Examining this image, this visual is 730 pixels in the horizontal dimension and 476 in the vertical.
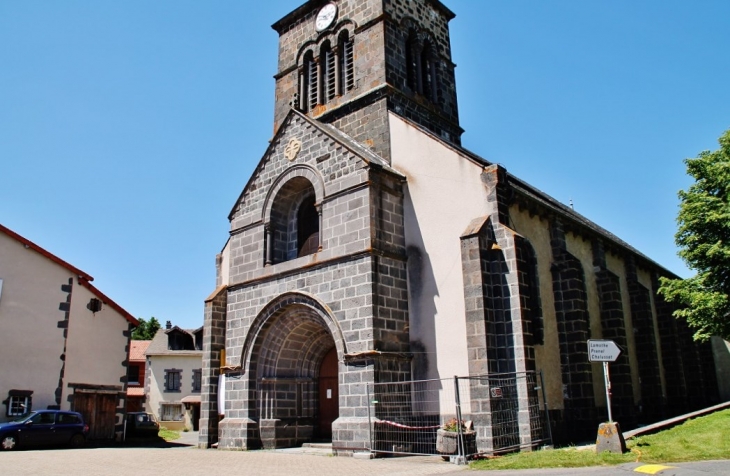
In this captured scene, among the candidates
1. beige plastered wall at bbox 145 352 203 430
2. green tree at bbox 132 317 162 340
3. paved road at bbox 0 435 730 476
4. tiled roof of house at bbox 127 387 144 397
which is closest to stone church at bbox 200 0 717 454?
paved road at bbox 0 435 730 476

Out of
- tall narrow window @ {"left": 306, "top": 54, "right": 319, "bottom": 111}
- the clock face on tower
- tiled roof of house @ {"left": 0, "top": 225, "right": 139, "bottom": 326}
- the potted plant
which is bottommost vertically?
the potted plant

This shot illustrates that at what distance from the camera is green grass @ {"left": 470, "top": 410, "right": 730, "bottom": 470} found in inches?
432

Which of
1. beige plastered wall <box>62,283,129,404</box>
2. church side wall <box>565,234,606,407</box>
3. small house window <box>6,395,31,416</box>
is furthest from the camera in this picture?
beige plastered wall <box>62,283,129,404</box>

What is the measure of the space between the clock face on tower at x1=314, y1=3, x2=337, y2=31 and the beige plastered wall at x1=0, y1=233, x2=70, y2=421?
13410 millimetres

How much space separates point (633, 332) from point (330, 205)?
12694 mm

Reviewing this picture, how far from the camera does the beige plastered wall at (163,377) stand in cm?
4231

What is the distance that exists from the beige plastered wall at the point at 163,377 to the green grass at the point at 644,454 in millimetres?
33896

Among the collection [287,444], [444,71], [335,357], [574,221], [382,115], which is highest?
[444,71]

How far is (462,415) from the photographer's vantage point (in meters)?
14.6

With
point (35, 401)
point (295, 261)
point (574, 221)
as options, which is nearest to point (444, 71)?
point (574, 221)

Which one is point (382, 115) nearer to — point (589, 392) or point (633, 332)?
point (589, 392)

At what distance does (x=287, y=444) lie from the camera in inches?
687

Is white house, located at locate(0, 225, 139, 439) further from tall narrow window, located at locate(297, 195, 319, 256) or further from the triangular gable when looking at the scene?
tall narrow window, located at locate(297, 195, 319, 256)

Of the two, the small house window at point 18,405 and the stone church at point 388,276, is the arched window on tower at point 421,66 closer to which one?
the stone church at point 388,276
